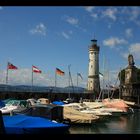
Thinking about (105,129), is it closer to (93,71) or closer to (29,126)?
(29,126)

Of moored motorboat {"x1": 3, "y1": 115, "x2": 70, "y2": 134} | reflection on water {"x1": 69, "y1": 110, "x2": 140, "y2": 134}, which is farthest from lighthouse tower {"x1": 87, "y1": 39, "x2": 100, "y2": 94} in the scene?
moored motorboat {"x1": 3, "y1": 115, "x2": 70, "y2": 134}

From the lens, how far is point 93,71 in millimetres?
72500

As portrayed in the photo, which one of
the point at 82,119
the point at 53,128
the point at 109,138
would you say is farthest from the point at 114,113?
the point at 109,138

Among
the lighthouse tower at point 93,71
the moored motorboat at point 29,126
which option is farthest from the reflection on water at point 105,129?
the lighthouse tower at point 93,71

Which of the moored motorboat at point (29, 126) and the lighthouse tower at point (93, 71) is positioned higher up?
the lighthouse tower at point (93, 71)

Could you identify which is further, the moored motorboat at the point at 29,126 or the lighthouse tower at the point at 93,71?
the lighthouse tower at the point at 93,71

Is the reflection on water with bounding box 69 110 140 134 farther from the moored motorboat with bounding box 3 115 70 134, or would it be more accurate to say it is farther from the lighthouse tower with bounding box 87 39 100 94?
the lighthouse tower with bounding box 87 39 100 94

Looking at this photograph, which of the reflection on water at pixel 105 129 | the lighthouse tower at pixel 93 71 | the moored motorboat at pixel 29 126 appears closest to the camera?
the moored motorboat at pixel 29 126

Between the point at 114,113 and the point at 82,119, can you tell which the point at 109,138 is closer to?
the point at 82,119

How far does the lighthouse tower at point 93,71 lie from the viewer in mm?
72375

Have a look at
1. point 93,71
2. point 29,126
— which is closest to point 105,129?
point 29,126

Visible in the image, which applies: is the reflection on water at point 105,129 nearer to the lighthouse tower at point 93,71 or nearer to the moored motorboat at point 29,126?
the moored motorboat at point 29,126

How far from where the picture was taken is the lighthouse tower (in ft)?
237

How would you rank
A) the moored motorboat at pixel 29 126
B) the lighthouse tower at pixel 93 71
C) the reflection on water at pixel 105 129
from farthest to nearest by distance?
the lighthouse tower at pixel 93 71 → the reflection on water at pixel 105 129 → the moored motorboat at pixel 29 126
